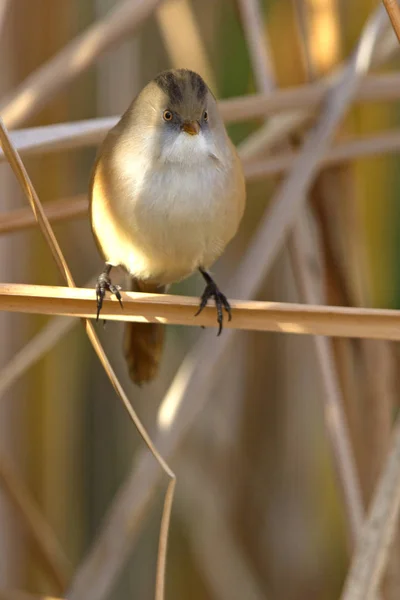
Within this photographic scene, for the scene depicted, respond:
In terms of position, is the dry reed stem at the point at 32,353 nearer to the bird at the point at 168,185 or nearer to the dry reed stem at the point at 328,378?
the bird at the point at 168,185

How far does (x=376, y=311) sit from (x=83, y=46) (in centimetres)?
79

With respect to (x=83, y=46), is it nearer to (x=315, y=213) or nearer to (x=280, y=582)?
(x=315, y=213)

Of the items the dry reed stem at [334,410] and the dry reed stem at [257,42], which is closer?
the dry reed stem at [334,410]

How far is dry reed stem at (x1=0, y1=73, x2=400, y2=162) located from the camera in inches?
45.9

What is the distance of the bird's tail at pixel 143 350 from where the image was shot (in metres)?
1.38

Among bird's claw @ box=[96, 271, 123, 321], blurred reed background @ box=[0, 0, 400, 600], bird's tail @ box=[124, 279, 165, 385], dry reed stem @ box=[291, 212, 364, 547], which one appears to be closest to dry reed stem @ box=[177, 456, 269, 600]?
blurred reed background @ box=[0, 0, 400, 600]

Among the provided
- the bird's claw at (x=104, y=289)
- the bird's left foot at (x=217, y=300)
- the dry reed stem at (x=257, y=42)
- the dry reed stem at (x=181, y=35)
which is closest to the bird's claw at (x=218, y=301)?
the bird's left foot at (x=217, y=300)

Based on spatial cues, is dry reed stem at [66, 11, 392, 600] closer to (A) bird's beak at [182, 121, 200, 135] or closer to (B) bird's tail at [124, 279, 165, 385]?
(B) bird's tail at [124, 279, 165, 385]

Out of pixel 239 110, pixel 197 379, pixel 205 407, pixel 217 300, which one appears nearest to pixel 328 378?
pixel 197 379

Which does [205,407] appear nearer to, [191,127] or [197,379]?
[197,379]

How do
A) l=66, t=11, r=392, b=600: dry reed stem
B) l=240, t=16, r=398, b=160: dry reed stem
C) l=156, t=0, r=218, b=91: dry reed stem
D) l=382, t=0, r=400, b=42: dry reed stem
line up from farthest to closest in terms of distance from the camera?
1. l=156, t=0, r=218, b=91: dry reed stem
2. l=240, t=16, r=398, b=160: dry reed stem
3. l=66, t=11, r=392, b=600: dry reed stem
4. l=382, t=0, r=400, b=42: dry reed stem

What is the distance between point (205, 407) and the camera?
7.27 ft

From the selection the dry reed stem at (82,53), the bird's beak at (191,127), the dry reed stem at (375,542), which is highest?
the dry reed stem at (82,53)

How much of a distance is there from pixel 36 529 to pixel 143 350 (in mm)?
508
